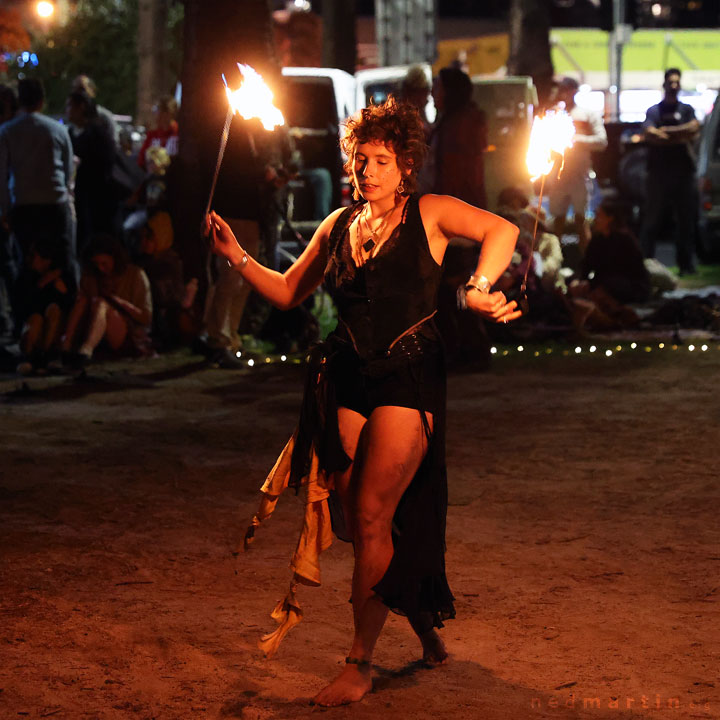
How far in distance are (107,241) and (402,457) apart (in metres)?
7.64

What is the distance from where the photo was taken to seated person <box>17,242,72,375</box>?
1109cm

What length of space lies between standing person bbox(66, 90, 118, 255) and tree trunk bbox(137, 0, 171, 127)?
1532 cm

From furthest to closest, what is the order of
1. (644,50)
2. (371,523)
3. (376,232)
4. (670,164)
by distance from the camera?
(644,50)
(670,164)
(376,232)
(371,523)

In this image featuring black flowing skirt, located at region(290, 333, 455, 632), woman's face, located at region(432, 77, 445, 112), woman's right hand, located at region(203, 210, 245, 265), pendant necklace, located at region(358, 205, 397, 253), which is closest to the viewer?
black flowing skirt, located at region(290, 333, 455, 632)

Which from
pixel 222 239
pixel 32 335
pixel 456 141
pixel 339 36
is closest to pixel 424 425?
pixel 222 239

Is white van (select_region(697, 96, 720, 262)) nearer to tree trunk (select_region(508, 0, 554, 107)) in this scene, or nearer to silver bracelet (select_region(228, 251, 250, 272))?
tree trunk (select_region(508, 0, 554, 107))

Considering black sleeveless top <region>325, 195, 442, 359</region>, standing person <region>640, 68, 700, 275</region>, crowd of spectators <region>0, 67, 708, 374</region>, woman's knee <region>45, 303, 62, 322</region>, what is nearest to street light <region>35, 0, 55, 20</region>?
standing person <region>640, 68, 700, 275</region>

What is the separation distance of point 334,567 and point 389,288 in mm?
1805

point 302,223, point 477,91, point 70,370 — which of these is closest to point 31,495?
point 70,370

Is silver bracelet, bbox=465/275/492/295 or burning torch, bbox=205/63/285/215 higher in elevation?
burning torch, bbox=205/63/285/215

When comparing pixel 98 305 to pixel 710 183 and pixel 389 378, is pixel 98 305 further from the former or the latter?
pixel 710 183

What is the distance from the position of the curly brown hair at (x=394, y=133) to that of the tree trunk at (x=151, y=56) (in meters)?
A: 24.9

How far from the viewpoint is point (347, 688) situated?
13.7 ft

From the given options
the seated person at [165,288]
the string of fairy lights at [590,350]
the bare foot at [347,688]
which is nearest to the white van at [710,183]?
the string of fairy lights at [590,350]
